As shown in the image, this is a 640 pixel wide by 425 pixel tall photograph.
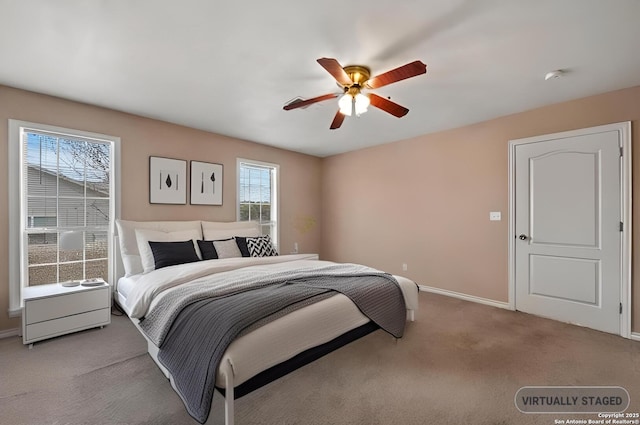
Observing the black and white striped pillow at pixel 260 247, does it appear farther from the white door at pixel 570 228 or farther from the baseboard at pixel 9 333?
the white door at pixel 570 228

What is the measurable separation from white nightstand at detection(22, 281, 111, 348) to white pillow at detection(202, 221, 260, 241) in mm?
1245

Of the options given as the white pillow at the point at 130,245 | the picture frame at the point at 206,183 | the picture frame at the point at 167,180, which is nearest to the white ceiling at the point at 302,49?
the picture frame at the point at 167,180

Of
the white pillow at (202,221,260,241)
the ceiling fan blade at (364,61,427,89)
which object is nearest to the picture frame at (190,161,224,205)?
the white pillow at (202,221,260,241)

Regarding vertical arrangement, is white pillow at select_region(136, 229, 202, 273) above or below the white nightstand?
above

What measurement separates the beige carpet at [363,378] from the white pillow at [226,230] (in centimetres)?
137

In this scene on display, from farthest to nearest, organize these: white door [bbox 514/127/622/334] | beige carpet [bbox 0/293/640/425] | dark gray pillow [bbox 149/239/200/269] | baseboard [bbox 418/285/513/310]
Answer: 1. baseboard [bbox 418/285/513/310]
2. dark gray pillow [bbox 149/239/200/269]
3. white door [bbox 514/127/622/334]
4. beige carpet [bbox 0/293/640/425]

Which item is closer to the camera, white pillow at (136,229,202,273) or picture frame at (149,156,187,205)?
white pillow at (136,229,202,273)

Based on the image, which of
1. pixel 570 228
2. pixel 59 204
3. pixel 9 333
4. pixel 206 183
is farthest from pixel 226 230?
pixel 570 228

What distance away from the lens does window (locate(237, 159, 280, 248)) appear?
4.68 m

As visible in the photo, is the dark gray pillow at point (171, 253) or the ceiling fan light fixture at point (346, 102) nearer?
the ceiling fan light fixture at point (346, 102)

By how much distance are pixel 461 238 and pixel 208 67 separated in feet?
12.1

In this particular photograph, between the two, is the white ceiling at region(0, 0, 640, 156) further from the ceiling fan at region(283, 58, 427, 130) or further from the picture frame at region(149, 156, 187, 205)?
the picture frame at region(149, 156, 187, 205)

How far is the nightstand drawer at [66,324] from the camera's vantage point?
8.11 ft

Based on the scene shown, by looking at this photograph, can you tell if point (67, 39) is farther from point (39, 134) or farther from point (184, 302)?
point (184, 302)
